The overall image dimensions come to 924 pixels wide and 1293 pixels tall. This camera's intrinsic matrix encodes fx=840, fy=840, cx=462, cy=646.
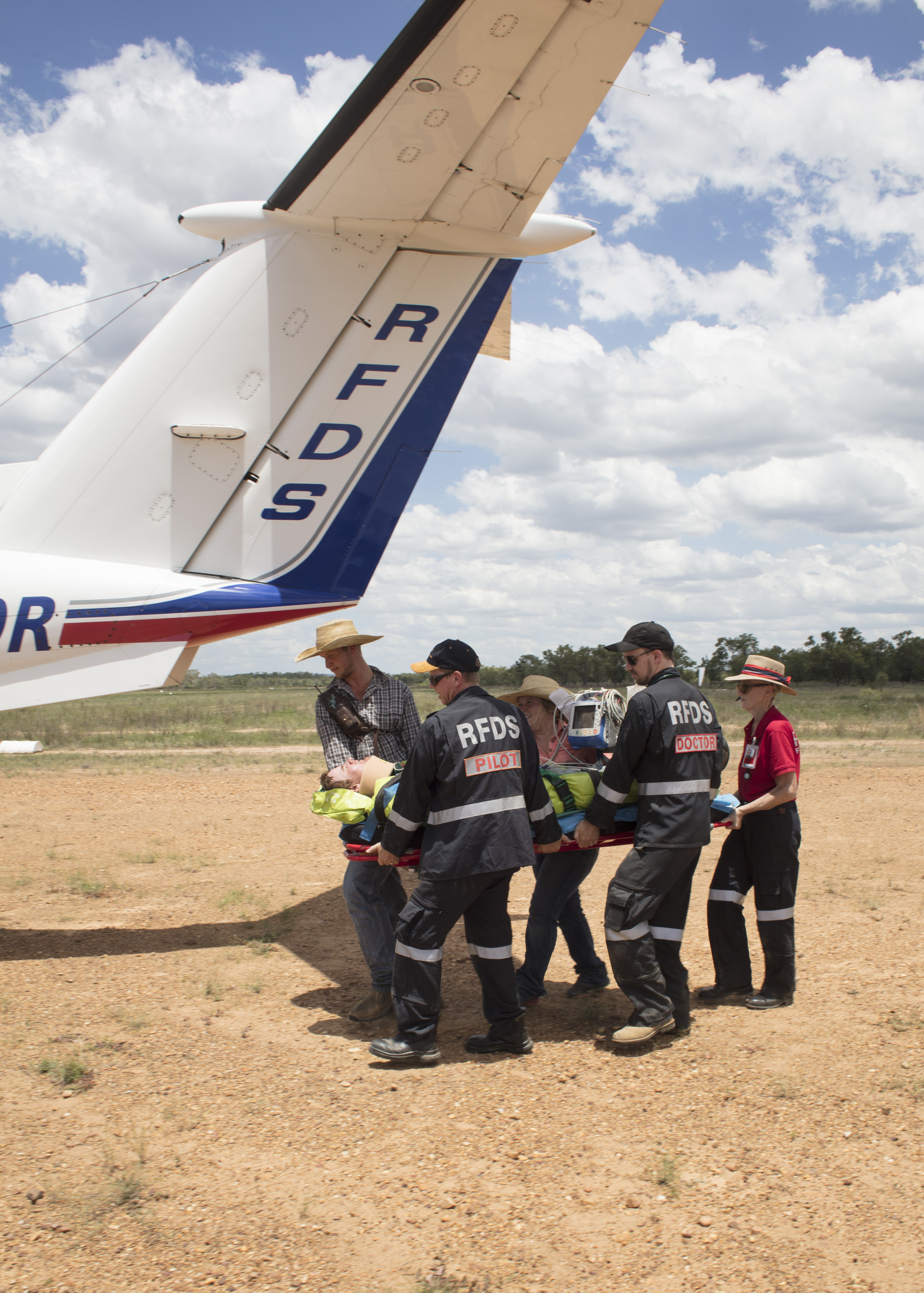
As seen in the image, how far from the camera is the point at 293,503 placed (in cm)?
602

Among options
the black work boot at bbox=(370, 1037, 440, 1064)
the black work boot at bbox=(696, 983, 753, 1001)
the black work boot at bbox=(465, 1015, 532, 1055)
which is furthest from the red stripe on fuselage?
the black work boot at bbox=(696, 983, 753, 1001)

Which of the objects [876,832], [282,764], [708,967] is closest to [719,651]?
[282,764]

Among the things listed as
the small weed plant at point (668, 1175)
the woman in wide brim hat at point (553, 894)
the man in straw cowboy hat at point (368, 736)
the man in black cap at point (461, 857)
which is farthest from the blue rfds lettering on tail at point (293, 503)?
the small weed plant at point (668, 1175)

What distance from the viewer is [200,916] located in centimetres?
710

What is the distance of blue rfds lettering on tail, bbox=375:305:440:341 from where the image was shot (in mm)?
6090

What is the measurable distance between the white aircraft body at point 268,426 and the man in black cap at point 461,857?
2147 mm

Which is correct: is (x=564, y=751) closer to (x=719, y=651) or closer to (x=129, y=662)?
(x=129, y=662)

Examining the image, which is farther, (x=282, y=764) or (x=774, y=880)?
(x=282, y=764)

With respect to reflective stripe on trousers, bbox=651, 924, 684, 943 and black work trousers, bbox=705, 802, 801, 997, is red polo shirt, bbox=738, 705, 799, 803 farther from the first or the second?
reflective stripe on trousers, bbox=651, 924, 684, 943

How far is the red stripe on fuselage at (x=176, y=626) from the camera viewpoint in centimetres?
563

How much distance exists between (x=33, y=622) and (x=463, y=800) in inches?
128

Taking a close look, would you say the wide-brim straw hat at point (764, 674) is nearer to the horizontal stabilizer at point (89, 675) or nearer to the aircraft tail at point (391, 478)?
the aircraft tail at point (391, 478)

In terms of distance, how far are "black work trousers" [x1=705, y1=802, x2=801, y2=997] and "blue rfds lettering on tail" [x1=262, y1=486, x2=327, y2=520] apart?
3.58 metres

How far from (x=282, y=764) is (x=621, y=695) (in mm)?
13694
